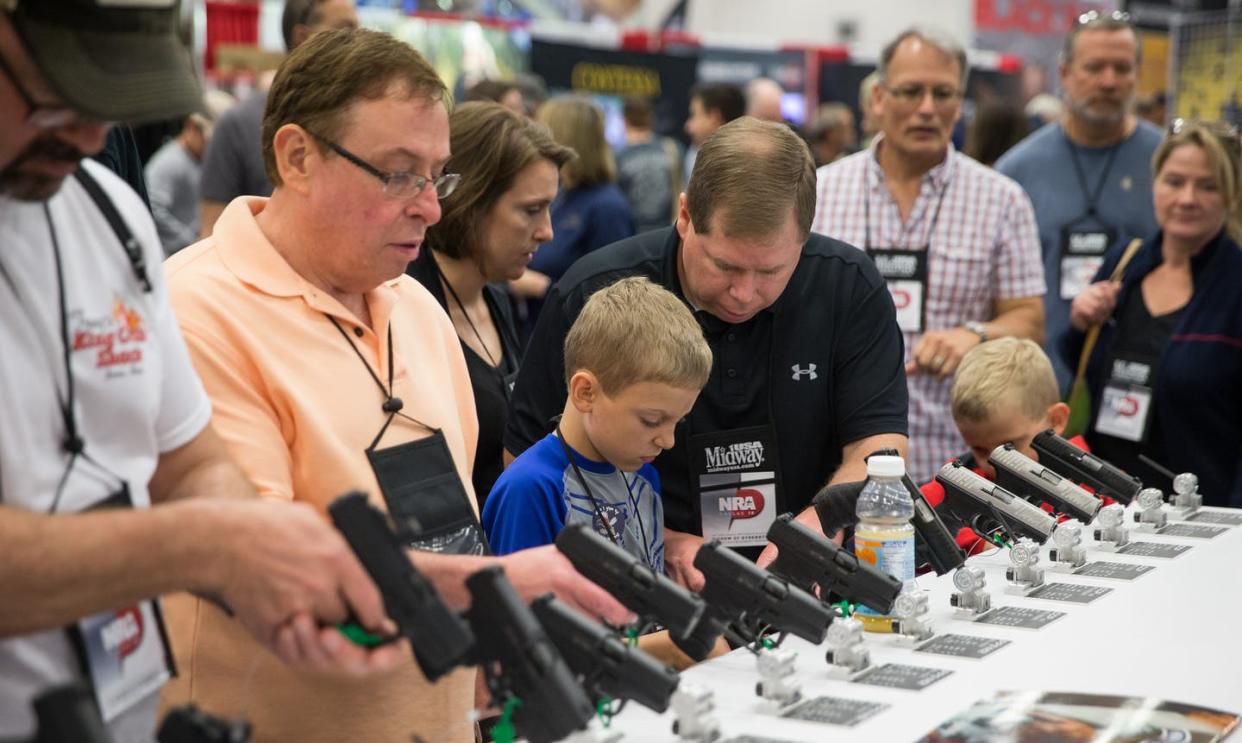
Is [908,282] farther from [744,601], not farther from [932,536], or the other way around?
[744,601]

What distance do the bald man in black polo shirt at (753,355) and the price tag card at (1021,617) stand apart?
400 millimetres

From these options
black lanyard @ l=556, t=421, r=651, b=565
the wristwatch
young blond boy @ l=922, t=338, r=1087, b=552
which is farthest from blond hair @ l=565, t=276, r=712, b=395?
the wristwatch

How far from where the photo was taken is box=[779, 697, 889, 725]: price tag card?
6.27 feet

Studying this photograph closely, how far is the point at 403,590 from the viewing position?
1532 millimetres

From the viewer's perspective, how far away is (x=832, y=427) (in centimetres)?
305

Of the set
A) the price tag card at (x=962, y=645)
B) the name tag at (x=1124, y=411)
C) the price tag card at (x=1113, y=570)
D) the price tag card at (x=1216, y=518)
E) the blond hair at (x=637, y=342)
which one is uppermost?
the blond hair at (x=637, y=342)

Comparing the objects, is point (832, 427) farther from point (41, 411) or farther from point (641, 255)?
point (41, 411)

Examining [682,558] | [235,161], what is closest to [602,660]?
[682,558]

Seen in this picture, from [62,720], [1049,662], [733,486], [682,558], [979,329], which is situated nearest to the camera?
[62,720]

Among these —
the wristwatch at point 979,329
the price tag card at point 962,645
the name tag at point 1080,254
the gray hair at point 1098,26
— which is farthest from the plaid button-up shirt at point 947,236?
the price tag card at point 962,645

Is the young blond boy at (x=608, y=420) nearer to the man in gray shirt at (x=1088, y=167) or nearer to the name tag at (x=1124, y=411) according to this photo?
the name tag at (x=1124, y=411)

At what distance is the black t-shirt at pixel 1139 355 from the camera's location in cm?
434

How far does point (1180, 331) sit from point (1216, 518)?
1042 millimetres

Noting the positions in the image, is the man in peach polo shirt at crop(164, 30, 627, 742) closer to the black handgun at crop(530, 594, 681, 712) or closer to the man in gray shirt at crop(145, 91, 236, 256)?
the black handgun at crop(530, 594, 681, 712)
